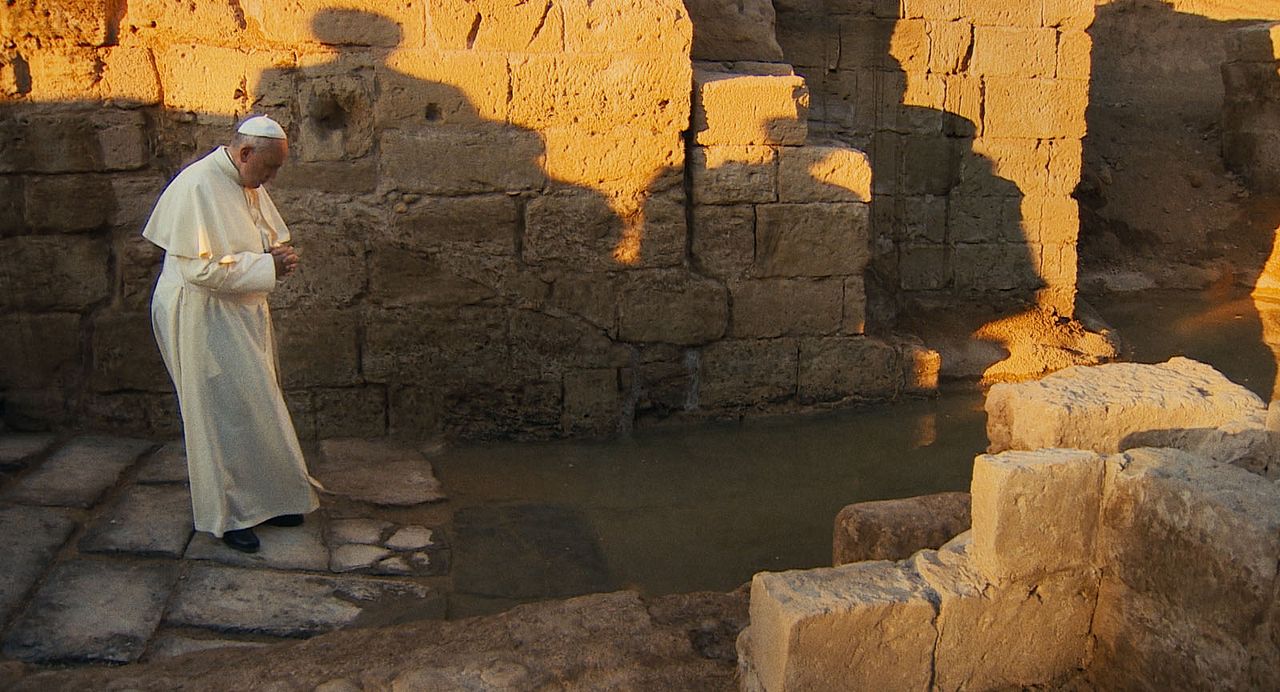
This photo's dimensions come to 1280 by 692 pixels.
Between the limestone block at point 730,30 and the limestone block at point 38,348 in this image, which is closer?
the limestone block at point 38,348

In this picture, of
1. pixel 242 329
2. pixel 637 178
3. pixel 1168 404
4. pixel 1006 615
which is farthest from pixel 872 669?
pixel 637 178

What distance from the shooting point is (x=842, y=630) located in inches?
116

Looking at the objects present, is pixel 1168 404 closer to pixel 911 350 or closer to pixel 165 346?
pixel 911 350

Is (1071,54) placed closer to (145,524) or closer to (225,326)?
(225,326)

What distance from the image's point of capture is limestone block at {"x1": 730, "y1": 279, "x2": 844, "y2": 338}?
649 cm

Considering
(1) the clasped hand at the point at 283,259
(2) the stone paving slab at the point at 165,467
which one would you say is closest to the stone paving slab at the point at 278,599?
(2) the stone paving slab at the point at 165,467

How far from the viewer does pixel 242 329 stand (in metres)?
4.54

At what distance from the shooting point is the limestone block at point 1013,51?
829 centimetres

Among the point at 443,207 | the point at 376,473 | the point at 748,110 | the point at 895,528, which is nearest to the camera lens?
the point at 895,528

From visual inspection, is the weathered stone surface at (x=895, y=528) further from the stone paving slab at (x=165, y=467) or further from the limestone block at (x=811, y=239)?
the stone paving slab at (x=165, y=467)

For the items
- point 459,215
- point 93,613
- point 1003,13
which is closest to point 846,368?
point 459,215

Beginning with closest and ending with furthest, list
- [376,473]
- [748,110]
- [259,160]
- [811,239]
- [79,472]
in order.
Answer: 1. [259,160]
2. [79,472]
3. [376,473]
4. [748,110]
5. [811,239]

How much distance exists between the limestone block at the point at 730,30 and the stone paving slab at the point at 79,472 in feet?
13.1

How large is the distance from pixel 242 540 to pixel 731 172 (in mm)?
3269
